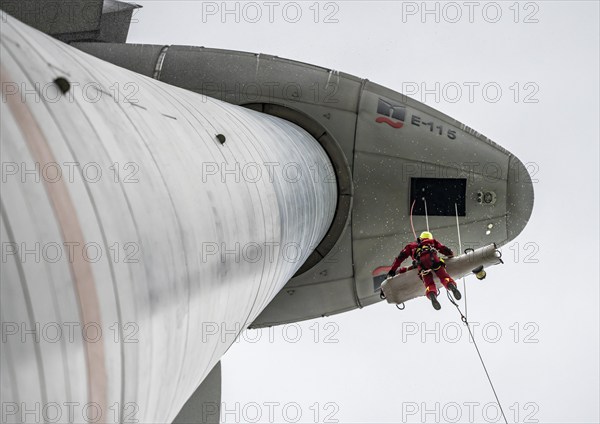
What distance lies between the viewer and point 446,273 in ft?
29.2

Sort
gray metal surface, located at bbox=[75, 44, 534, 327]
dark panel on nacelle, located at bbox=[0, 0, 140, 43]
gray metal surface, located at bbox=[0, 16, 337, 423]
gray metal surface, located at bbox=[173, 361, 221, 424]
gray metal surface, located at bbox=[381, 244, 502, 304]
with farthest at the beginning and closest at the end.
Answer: gray metal surface, located at bbox=[75, 44, 534, 327], dark panel on nacelle, located at bbox=[0, 0, 140, 43], gray metal surface, located at bbox=[173, 361, 221, 424], gray metal surface, located at bbox=[381, 244, 502, 304], gray metal surface, located at bbox=[0, 16, 337, 423]

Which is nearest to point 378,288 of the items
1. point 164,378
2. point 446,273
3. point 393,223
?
point 393,223

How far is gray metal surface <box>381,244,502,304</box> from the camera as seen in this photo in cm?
858

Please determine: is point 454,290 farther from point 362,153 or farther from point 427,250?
point 362,153

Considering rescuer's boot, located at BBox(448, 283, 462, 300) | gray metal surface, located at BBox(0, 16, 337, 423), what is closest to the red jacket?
rescuer's boot, located at BBox(448, 283, 462, 300)

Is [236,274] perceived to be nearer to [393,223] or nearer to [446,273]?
[446,273]

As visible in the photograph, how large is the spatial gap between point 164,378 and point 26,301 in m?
1.45

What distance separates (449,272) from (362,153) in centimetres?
434

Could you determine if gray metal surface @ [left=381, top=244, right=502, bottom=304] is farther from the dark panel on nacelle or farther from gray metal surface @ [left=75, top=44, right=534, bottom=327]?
the dark panel on nacelle

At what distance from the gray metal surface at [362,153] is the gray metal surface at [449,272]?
125 inches

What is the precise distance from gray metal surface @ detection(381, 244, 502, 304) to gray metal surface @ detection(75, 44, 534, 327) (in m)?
3.19

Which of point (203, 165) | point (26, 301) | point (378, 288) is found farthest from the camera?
point (378, 288)

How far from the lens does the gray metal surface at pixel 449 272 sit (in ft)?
28.1

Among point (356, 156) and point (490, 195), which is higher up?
point (356, 156)
